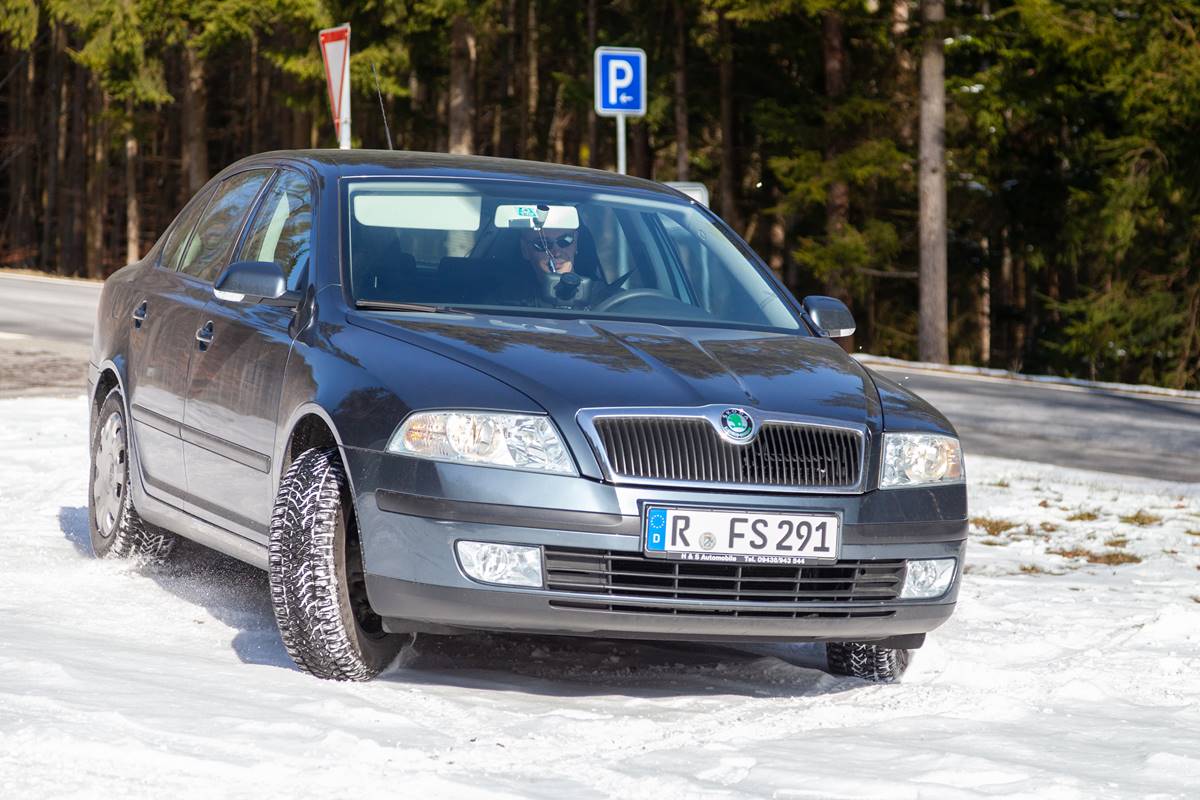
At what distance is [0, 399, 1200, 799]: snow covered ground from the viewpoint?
13.5 feet

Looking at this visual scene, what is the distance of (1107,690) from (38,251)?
202ft

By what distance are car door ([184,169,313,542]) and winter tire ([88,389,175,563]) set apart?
2.78 ft

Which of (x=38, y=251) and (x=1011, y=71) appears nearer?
(x=1011, y=71)

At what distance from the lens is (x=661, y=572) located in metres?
4.87

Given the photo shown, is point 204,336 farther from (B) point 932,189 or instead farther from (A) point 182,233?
(B) point 932,189

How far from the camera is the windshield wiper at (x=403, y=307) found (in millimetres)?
5609

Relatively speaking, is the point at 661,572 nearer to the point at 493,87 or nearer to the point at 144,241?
the point at 493,87

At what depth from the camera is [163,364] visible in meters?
6.68

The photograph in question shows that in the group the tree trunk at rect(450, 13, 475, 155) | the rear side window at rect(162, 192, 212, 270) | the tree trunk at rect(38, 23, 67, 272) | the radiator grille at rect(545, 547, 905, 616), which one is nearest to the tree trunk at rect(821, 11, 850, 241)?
the tree trunk at rect(450, 13, 475, 155)

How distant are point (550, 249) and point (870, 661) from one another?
67.9 inches

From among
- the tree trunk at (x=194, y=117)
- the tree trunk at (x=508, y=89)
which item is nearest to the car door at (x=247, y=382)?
the tree trunk at (x=194, y=117)

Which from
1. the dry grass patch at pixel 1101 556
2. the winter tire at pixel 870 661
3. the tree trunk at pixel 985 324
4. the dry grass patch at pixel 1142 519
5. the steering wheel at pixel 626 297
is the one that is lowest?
the tree trunk at pixel 985 324

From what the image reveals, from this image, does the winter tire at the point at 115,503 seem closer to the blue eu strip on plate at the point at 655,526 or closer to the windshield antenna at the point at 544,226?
the windshield antenna at the point at 544,226

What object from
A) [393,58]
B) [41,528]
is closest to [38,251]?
[393,58]
